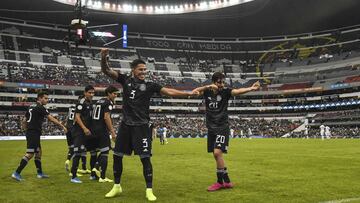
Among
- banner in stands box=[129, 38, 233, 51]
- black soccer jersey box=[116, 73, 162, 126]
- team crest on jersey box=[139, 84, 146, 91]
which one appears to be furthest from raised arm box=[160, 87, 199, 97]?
banner in stands box=[129, 38, 233, 51]

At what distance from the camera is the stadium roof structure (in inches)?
2793

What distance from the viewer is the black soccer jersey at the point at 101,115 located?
10.0 m

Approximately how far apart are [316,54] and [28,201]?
9004 cm

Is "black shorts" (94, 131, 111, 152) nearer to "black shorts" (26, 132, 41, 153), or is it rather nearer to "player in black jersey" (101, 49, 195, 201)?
"black shorts" (26, 132, 41, 153)

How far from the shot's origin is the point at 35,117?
416 inches

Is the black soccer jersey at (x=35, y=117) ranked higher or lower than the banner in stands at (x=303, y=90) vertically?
lower

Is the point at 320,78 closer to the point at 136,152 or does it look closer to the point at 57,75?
the point at 57,75

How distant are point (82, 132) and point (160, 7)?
69773 millimetres

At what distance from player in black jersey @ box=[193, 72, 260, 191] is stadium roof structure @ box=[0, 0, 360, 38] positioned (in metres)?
63.0

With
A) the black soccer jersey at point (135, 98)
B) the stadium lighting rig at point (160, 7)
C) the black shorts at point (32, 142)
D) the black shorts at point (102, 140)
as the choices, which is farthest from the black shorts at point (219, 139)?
the stadium lighting rig at point (160, 7)

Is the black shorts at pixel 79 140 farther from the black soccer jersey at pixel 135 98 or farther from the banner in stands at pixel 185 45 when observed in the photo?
the banner in stands at pixel 185 45

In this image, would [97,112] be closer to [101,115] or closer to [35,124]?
[101,115]

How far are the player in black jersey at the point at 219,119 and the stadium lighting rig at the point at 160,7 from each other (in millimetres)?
61410

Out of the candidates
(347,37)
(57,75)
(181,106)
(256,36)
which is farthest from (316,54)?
(57,75)
